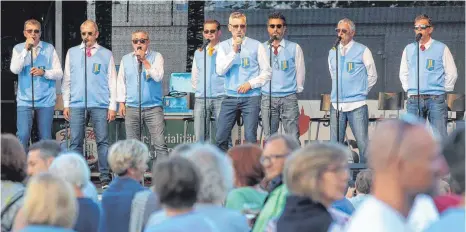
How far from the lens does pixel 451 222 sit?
232 cm

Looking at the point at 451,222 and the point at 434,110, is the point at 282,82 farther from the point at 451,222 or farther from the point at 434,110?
the point at 451,222

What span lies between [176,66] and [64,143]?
1.60 metres

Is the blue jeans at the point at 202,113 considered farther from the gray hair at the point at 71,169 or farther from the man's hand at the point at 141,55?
the gray hair at the point at 71,169

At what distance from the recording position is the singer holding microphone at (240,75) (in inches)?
356

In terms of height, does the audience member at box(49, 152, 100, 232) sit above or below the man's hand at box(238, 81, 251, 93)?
below

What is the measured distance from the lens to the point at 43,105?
30.6ft

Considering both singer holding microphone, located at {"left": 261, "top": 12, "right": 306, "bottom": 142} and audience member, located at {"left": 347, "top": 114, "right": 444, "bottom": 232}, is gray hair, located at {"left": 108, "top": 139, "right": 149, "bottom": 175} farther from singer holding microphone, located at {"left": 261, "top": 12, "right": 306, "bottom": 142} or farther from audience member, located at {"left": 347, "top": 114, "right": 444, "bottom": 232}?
singer holding microphone, located at {"left": 261, "top": 12, "right": 306, "bottom": 142}

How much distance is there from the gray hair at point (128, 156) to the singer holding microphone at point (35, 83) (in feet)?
14.8

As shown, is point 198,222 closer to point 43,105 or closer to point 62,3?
point 43,105

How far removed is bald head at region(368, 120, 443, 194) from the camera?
238 centimetres

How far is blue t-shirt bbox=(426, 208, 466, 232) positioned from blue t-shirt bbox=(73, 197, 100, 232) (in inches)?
90.7

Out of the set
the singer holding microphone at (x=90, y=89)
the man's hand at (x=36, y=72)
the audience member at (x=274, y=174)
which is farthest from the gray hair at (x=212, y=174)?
the man's hand at (x=36, y=72)

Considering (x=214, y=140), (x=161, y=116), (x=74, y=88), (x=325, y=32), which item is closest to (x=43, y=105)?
(x=74, y=88)

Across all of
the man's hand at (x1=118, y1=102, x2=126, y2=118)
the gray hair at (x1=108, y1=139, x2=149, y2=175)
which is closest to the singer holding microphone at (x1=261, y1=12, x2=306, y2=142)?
the man's hand at (x1=118, y1=102, x2=126, y2=118)
